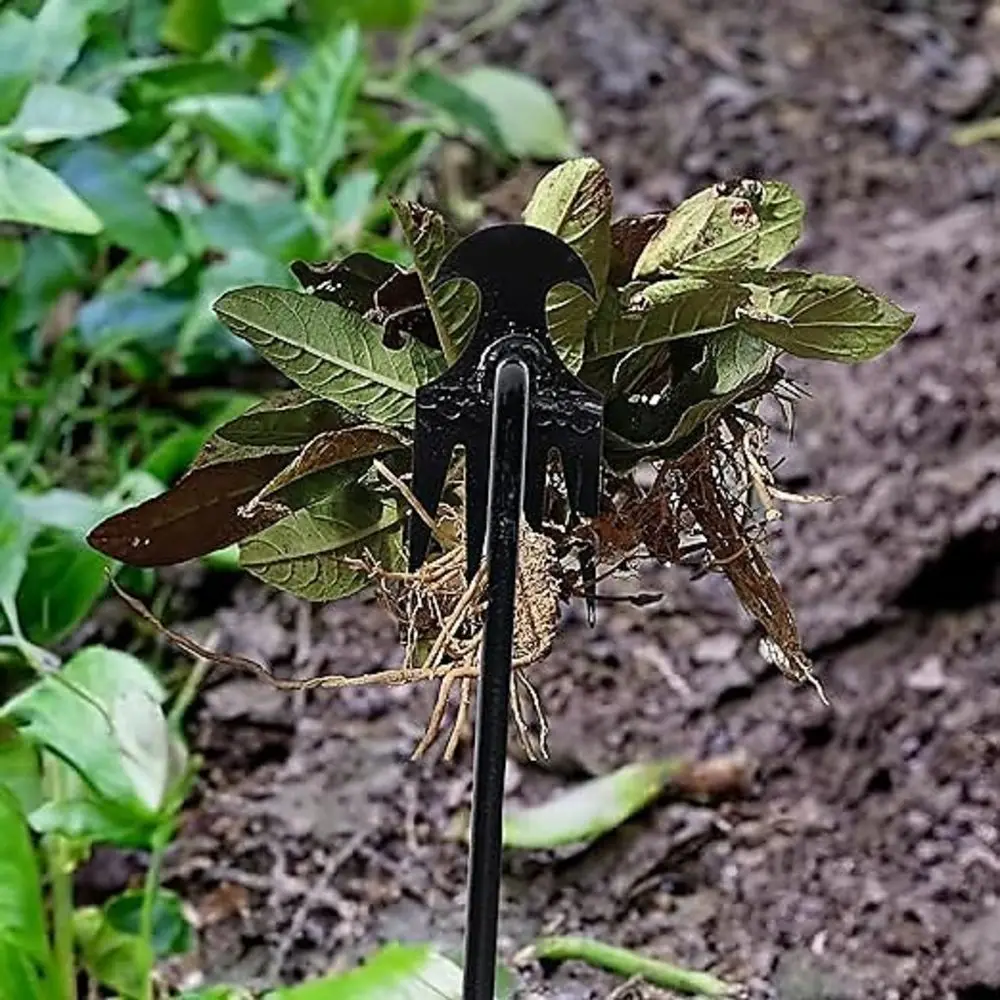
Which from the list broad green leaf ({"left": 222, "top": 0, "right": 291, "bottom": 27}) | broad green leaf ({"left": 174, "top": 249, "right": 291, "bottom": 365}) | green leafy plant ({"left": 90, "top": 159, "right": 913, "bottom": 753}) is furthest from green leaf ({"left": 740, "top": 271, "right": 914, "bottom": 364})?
broad green leaf ({"left": 222, "top": 0, "right": 291, "bottom": 27})

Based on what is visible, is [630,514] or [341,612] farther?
[341,612]

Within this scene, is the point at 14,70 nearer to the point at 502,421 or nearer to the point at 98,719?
the point at 98,719

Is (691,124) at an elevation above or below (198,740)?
above

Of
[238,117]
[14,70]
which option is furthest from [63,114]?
[238,117]

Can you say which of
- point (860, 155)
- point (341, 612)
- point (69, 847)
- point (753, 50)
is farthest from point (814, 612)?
point (753, 50)

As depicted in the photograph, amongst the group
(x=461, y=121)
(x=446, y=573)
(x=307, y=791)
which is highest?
(x=446, y=573)

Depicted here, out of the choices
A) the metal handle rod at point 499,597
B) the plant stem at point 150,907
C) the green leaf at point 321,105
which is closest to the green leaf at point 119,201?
the green leaf at point 321,105

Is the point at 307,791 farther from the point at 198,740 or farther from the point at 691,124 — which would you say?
the point at 691,124

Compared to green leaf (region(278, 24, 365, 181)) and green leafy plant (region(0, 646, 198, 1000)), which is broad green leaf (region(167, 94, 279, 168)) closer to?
green leaf (region(278, 24, 365, 181))
